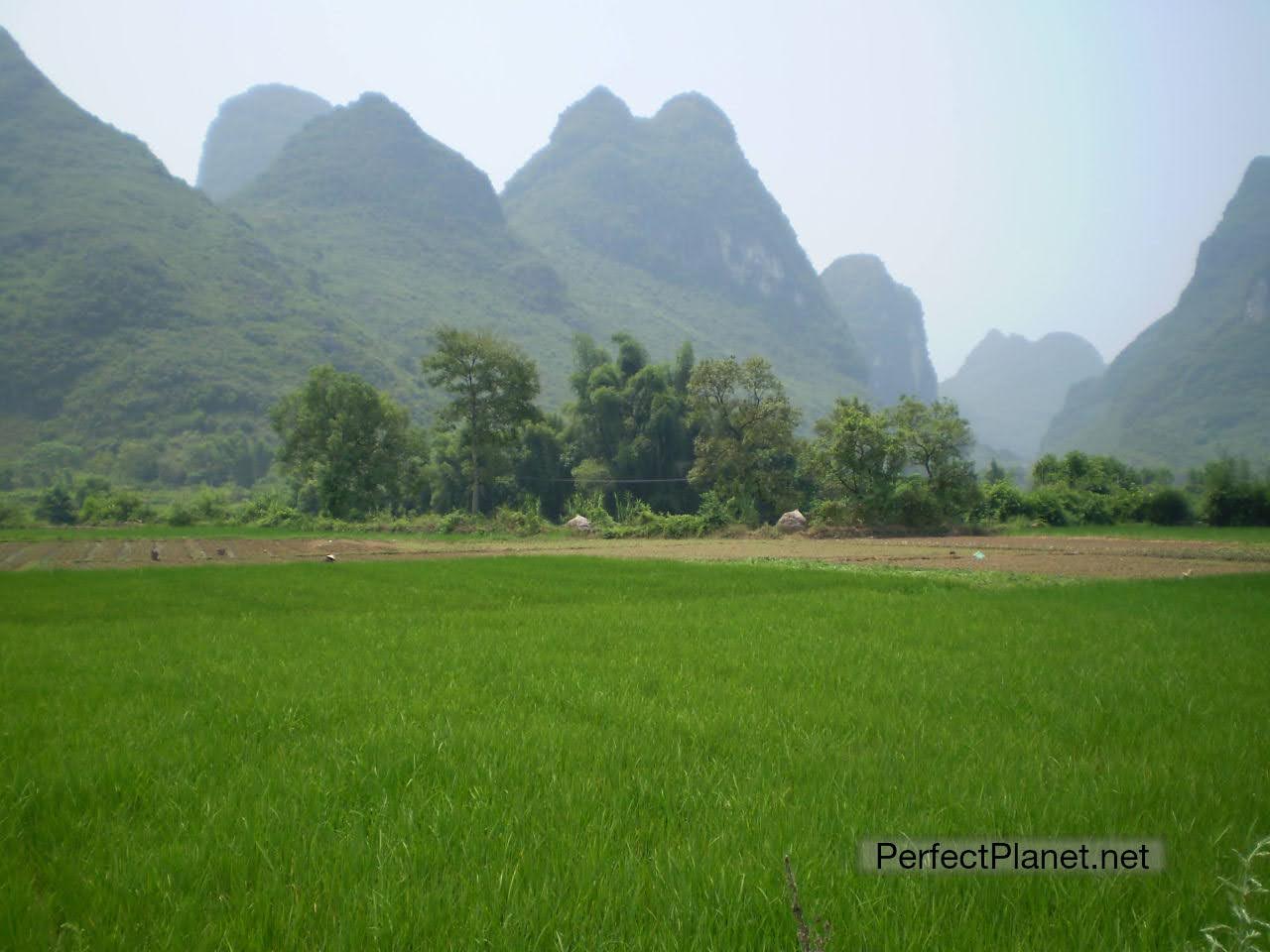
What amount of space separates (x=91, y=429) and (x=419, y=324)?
57139 millimetres

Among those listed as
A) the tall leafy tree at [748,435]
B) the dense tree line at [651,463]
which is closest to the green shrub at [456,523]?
the dense tree line at [651,463]

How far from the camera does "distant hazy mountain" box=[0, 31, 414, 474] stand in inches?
2857

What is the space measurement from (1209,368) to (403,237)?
163 meters

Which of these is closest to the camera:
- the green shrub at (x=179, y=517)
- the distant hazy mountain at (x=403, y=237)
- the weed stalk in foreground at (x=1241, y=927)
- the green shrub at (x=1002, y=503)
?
the weed stalk in foreground at (x=1241, y=927)

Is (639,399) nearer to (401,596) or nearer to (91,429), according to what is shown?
(401,596)

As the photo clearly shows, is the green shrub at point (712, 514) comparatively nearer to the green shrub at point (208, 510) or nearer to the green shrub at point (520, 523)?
the green shrub at point (520, 523)

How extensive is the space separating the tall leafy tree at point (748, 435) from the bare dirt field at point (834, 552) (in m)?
7.81

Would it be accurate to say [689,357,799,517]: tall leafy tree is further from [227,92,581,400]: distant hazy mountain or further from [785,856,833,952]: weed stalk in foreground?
[227,92,581,400]: distant hazy mountain

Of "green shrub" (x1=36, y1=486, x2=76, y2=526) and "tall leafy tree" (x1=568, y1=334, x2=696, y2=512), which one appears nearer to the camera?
"green shrub" (x1=36, y1=486, x2=76, y2=526)

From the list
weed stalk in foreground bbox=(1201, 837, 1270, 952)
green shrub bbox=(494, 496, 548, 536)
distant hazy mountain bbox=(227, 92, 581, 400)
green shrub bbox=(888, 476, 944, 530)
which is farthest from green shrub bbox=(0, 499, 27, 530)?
distant hazy mountain bbox=(227, 92, 581, 400)

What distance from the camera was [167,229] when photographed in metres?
102

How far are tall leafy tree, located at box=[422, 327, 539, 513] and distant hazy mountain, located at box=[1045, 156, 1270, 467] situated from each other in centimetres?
6387

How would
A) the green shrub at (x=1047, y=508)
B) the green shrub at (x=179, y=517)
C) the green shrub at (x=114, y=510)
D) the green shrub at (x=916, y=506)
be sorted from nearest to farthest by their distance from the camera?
the green shrub at (x=916, y=506), the green shrub at (x=1047, y=508), the green shrub at (x=179, y=517), the green shrub at (x=114, y=510)

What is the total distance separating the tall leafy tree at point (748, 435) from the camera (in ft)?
130
